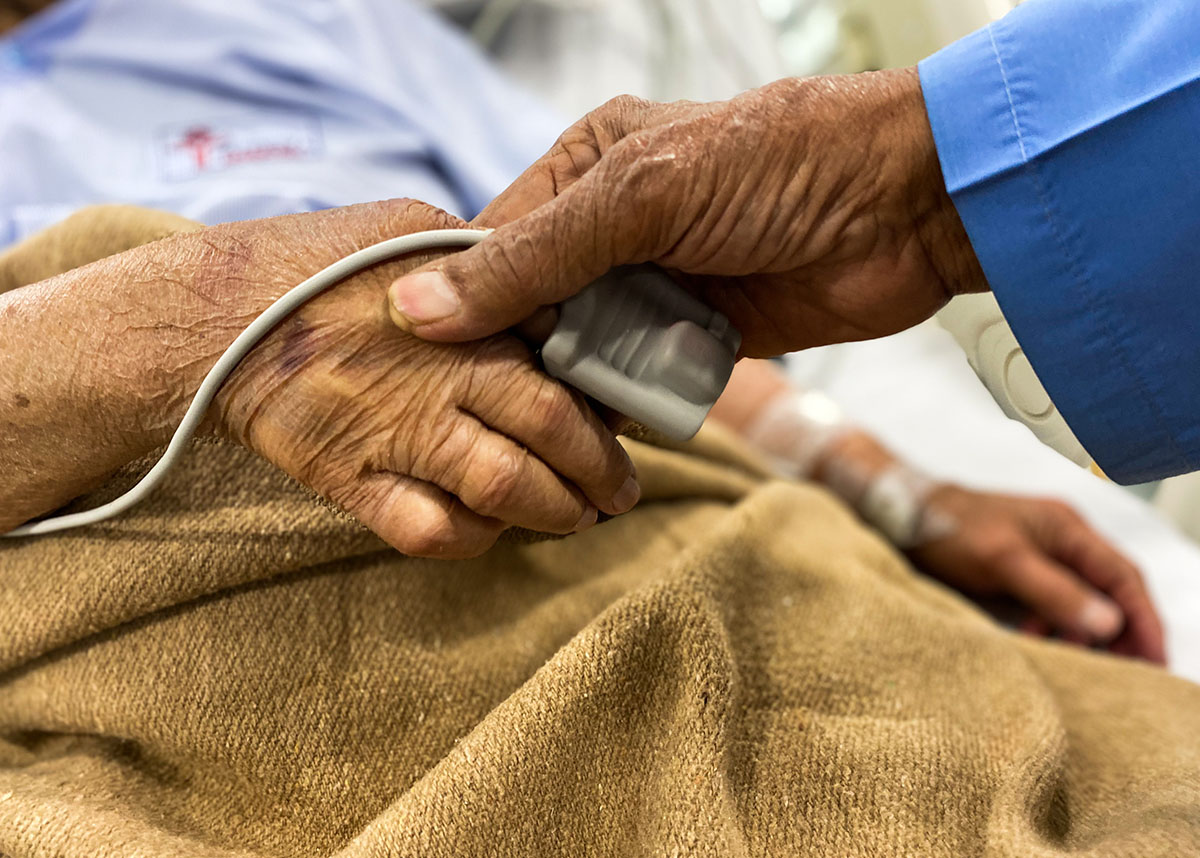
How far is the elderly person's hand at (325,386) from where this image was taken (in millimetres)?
471

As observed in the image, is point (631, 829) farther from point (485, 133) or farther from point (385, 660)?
point (485, 133)

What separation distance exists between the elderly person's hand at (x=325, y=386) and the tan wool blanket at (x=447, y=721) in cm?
7

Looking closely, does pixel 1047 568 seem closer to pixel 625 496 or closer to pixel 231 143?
pixel 625 496

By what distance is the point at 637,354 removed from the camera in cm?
47

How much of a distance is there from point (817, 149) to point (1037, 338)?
7.2 inches

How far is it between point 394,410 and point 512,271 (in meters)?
0.11

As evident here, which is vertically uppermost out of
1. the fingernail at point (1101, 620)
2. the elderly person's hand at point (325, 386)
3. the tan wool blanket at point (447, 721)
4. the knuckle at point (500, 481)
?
the elderly person's hand at point (325, 386)

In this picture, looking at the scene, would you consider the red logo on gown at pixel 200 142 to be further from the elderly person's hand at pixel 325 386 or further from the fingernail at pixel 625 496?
the fingernail at pixel 625 496

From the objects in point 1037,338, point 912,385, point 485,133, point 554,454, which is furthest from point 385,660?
point 912,385

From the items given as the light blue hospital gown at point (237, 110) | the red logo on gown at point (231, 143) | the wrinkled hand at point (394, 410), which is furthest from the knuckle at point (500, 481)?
the red logo on gown at point (231, 143)

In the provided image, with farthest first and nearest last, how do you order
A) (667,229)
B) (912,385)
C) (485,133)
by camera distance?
(912,385) < (485,133) < (667,229)

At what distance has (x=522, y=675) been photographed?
593 millimetres

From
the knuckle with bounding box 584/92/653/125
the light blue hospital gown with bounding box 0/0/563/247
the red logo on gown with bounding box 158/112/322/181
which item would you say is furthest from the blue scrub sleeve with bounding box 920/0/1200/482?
the red logo on gown with bounding box 158/112/322/181

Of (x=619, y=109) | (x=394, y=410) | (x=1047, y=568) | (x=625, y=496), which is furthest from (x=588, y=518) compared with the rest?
(x=1047, y=568)
